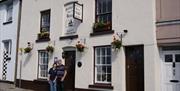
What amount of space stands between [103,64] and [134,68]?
1.65 meters

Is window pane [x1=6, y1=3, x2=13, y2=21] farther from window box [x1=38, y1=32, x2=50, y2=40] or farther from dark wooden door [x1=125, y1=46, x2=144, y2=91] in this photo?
dark wooden door [x1=125, y1=46, x2=144, y2=91]

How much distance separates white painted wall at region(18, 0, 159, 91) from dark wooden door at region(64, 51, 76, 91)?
0.44 metres

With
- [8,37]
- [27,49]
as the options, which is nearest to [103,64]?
[27,49]

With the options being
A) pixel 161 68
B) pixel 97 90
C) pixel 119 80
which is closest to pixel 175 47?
pixel 161 68

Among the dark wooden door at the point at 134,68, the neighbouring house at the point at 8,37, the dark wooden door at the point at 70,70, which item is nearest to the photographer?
the dark wooden door at the point at 134,68

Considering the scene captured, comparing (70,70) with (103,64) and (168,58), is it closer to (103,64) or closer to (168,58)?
(103,64)

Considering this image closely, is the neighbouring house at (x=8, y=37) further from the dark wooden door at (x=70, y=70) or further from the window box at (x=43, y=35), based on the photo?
the dark wooden door at (x=70, y=70)

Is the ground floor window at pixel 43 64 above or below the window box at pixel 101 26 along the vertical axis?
below

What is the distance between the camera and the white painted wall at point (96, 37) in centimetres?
1127

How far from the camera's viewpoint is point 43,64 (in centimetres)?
1630

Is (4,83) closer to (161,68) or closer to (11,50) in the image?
(11,50)

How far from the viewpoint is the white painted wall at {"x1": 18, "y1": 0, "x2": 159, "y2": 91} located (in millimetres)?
11266

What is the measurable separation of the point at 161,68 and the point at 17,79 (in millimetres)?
10297

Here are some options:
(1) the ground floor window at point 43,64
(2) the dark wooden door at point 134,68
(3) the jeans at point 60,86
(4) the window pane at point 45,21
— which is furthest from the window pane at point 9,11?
(2) the dark wooden door at point 134,68
